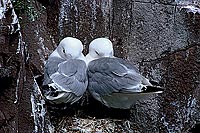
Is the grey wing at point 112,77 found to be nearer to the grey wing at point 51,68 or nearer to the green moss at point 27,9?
the grey wing at point 51,68

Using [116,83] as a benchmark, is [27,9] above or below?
above

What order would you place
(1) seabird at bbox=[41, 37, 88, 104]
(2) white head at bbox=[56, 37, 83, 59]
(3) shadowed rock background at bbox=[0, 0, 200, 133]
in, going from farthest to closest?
(3) shadowed rock background at bbox=[0, 0, 200, 133] → (2) white head at bbox=[56, 37, 83, 59] → (1) seabird at bbox=[41, 37, 88, 104]

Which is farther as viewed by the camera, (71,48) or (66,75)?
(71,48)

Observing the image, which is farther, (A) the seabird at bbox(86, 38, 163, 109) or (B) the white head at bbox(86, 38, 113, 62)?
(B) the white head at bbox(86, 38, 113, 62)

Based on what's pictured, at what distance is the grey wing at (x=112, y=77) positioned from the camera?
232 cm

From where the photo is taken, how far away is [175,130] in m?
2.99

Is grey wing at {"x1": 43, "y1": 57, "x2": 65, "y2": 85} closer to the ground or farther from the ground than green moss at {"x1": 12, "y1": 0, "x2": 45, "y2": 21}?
closer to the ground

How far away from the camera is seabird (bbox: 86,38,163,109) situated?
2307mm

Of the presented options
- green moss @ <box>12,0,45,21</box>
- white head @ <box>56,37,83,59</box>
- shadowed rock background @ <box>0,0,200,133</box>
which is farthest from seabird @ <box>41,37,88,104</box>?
green moss @ <box>12,0,45,21</box>

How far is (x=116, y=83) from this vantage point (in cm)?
234

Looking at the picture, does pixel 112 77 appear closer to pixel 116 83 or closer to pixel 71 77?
pixel 116 83

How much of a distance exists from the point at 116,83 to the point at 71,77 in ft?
0.72

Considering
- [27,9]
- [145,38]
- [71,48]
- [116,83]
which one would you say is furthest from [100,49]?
[145,38]

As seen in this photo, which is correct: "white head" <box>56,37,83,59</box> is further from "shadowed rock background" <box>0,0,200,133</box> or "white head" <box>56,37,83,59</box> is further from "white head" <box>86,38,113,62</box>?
"shadowed rock background" <box>0,0,200,133</box>
